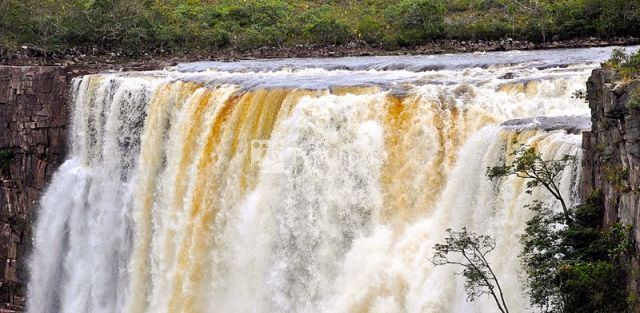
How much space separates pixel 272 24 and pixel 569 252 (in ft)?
135

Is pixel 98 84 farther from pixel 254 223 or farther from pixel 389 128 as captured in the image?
pixel 389 128

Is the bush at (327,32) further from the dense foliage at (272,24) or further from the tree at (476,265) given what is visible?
the tree at (476,265)

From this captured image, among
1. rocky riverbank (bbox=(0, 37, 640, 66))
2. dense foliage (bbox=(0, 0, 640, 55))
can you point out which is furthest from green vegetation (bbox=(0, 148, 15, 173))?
dense foliage (bbox=(0, 0, 640, 55))

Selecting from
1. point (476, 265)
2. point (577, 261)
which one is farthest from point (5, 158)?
point (577, 261)

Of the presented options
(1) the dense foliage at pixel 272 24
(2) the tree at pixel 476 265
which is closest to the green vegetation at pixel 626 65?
(2) the tree at pixel 476 265

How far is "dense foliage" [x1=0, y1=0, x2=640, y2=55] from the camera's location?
137ft

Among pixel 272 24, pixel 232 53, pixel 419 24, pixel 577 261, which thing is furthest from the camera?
pixel 272 24

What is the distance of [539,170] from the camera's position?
1434 centimetres

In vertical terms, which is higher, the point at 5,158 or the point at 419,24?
the point at 419,24

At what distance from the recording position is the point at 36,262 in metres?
33.2

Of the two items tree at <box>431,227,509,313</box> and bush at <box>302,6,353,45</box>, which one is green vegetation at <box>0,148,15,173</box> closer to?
bush at <box>302,6,353,45</box>

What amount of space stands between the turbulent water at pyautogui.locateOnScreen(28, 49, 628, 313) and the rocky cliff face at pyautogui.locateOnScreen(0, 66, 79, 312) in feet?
14.1

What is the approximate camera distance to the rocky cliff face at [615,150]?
486 inches

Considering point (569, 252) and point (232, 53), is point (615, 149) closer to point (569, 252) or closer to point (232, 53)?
point (569, 252)
